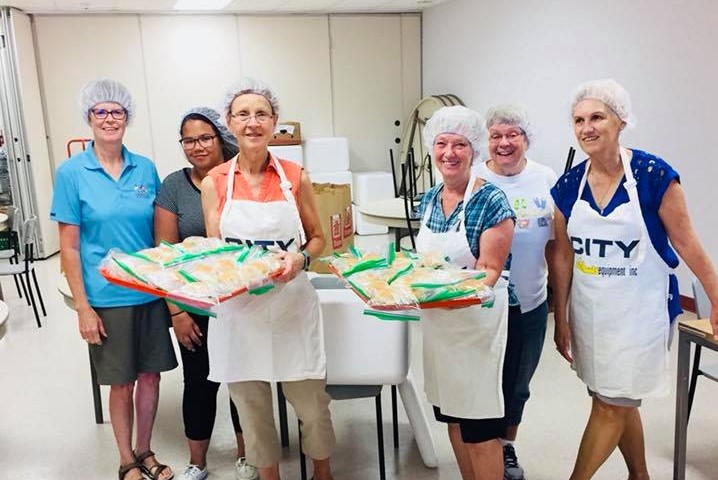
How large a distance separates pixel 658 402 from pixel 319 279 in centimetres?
182

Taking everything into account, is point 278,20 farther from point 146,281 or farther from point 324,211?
point 146,281

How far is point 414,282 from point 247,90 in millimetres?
869

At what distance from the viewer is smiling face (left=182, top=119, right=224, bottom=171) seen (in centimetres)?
215

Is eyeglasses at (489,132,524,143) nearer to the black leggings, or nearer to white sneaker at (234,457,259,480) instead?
the black leggings

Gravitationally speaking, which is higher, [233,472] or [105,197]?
[105,197]

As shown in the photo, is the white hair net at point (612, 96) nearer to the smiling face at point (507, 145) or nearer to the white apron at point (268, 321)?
the smiling face at point (507, 145)

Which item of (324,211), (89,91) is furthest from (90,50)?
(89,91)

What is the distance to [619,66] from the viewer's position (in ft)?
14.5

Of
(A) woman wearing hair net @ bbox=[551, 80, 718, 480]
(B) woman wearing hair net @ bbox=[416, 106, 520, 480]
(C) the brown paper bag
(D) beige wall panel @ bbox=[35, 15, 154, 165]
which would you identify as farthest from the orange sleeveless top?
(D) beige wall panel @ bbox=[35, 15, 154, 165]

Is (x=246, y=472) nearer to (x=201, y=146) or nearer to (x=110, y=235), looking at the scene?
(x=110, y=235)

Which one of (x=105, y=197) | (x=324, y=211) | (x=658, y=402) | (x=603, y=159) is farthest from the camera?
(x=324, y=211)

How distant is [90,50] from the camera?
6730mm

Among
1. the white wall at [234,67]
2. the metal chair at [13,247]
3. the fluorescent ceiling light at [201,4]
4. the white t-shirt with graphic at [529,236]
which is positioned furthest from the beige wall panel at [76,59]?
the white t-shirt with graphic at [529,236]

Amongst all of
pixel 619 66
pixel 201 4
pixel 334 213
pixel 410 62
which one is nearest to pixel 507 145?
pixel 334 213
